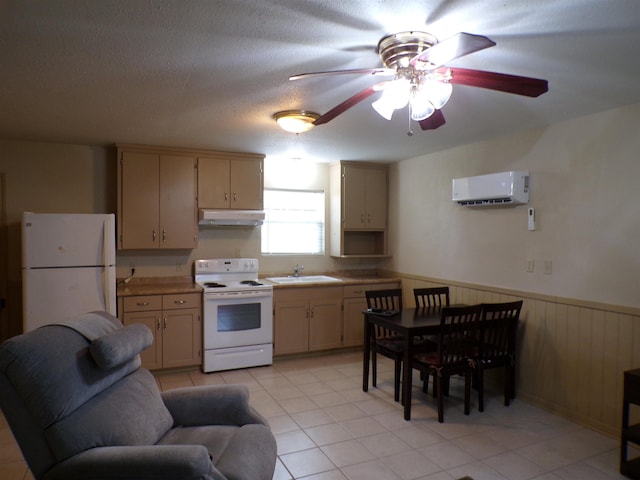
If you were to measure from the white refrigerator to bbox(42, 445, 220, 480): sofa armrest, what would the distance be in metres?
2.31

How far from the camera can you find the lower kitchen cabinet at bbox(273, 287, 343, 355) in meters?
4.68

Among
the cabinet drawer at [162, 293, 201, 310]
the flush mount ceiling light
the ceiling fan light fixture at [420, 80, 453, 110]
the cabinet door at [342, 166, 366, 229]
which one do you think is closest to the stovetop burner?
the cabinet drawer at [162, 293, 201, 310]

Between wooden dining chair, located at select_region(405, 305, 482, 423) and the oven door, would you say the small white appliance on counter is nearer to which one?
the oven door

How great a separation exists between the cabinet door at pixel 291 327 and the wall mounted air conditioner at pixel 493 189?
2.08 metres

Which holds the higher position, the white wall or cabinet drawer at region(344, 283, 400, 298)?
the white wall

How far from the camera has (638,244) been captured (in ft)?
9.42

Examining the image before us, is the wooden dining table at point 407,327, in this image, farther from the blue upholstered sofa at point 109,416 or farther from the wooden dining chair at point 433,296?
the blue upholstered sofa at point 109,416

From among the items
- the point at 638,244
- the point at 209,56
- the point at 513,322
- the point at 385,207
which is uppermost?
the point at 209,56

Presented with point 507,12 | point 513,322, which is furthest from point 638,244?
point 507,12

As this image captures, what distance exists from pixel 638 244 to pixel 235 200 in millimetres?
3704

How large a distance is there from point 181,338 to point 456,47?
146 inches

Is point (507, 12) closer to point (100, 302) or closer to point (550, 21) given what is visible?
point (550, 21)

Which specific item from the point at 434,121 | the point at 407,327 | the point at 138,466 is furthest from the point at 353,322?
the point at 138,466

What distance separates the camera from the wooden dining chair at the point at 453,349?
3178 millimetres
